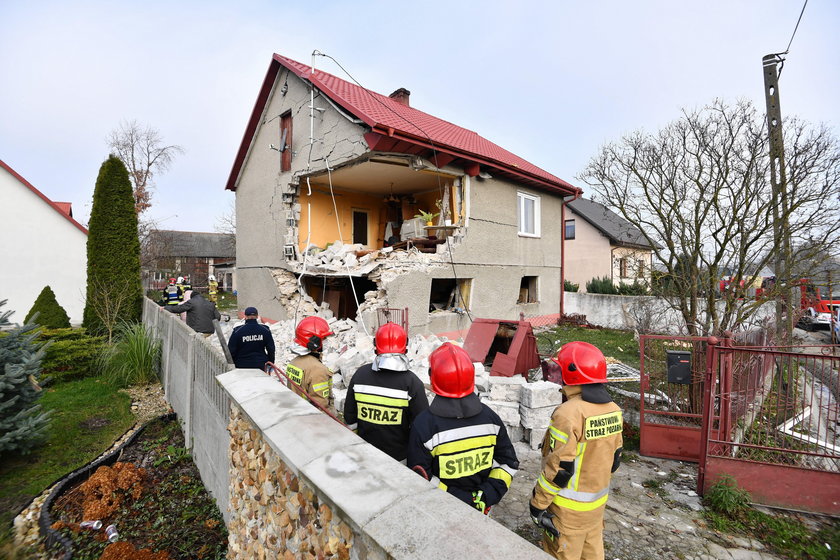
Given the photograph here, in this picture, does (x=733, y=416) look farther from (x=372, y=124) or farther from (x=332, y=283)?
(x=332, y=283)

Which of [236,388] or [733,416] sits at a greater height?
[236,388]

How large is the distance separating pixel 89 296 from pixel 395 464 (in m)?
13.8

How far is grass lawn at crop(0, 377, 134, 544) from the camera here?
4.74 metres

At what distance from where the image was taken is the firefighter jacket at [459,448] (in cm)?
229

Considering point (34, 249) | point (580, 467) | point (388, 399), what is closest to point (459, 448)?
point (388, 399)

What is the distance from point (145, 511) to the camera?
4.43 meters

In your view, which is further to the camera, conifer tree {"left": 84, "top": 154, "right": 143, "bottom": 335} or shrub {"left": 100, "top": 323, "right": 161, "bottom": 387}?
conifer tree {"left": 84, "top": 154, "right": 143, "bottom": 335}

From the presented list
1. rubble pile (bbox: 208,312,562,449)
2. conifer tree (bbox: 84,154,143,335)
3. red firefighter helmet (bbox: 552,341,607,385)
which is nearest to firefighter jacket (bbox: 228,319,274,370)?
rubble pile (bbox: 208,312,562,449)

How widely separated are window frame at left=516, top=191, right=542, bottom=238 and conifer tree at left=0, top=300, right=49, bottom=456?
1166cm

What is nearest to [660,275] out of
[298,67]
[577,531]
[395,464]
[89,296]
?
[577,531]

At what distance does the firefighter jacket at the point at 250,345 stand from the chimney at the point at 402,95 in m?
12.0

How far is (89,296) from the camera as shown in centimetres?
1159

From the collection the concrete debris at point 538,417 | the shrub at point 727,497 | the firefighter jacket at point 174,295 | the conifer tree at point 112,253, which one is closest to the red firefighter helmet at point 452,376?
the concrete debris at point 538,417

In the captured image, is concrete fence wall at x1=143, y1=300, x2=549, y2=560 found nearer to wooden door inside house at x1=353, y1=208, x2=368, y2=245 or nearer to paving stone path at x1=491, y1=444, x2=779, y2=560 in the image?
paving stone path at x1=491, y1=444, x2=779, y2=560
